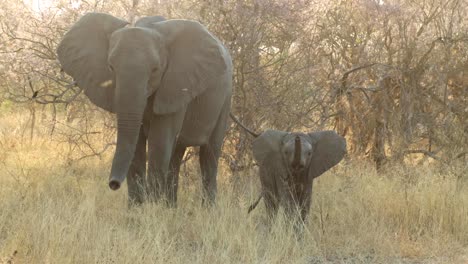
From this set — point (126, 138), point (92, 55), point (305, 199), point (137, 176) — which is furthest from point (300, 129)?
point (126, 138)

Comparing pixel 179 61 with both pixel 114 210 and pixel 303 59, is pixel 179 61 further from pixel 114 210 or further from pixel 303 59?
pixel 303 59

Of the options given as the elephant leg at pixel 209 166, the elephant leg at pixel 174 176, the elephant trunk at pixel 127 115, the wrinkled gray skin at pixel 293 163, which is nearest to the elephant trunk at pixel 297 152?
the wrinkled gray skin at pixel 293 163

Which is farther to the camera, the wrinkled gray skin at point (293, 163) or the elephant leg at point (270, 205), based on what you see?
the elephant leg at point (270, 205)

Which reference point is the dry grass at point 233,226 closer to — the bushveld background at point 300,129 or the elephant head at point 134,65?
the bushveld background at point 300,129

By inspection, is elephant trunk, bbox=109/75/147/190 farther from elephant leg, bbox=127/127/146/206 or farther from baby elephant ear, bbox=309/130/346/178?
baby elephant ear, bbox=309/130/346/178

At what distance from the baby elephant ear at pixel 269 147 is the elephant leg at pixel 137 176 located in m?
1.21

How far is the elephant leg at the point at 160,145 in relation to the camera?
5.64 metres

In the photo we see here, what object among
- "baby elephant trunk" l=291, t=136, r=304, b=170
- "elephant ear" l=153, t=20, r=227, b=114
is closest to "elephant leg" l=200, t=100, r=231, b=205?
"elephant ear" l=153, t=20, r=227, b=114

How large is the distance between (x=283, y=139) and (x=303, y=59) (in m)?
3.32

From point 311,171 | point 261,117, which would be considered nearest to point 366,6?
point 261,117

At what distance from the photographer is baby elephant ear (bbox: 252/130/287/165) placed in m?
5.10

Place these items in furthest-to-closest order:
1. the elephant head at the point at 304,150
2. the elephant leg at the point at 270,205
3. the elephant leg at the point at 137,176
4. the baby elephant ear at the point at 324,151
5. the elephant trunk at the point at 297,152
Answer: the elephant leg at the point at 137,176 → the elephant leg at the point at 270,205 → the baby elephant ear at the point at 324,151 → the elephant head at the point at 304,150 → the elephant trunk at the point at 297,152

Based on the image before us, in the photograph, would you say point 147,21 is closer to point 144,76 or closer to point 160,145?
point 144,76

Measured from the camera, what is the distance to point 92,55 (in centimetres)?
568
